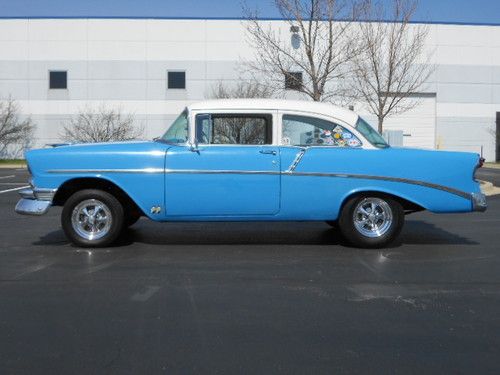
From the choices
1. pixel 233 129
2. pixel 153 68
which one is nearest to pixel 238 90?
pixel 153 68

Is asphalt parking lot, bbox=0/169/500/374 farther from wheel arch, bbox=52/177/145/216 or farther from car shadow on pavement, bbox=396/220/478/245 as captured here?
wheel arch, bbox=52/177/145/216

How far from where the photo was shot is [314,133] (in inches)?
297

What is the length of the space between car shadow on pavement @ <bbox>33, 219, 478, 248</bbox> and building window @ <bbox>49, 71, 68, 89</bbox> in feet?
89.1

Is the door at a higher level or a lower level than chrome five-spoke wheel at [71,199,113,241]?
higher

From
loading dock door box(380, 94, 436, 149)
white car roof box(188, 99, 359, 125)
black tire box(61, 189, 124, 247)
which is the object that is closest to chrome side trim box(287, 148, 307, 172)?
white car roof box(188, 99, 359, 125)

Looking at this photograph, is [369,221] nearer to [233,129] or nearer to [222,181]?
[222,181]

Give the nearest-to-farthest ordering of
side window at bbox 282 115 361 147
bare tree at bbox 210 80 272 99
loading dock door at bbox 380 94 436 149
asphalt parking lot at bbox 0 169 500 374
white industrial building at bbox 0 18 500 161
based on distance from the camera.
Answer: asphalt parking lot at bbox 0 169 500 374, side window at bbox 282 115 361 147, bare tree at bbox 210 80 272 99, white industrial building at bbox 0 18 500 161, loading dock door at bbox 380 94 436 149

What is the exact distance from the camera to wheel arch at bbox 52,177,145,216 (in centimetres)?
743

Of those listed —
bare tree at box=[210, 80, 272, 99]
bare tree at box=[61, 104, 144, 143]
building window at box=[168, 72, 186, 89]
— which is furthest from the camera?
building window at box=[168, 72, 186, 89]

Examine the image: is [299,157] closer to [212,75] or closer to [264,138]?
[264,138]

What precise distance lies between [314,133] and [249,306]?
315 centimetres

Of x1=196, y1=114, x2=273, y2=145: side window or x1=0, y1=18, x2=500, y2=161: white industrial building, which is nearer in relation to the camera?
x1=196, y1=114, x2=273, y2=145: side window

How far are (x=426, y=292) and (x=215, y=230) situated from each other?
13.7 feet

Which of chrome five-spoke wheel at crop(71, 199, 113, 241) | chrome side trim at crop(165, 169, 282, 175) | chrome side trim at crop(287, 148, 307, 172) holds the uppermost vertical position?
chrome side trim at crop(287, 148, 307, 172)
